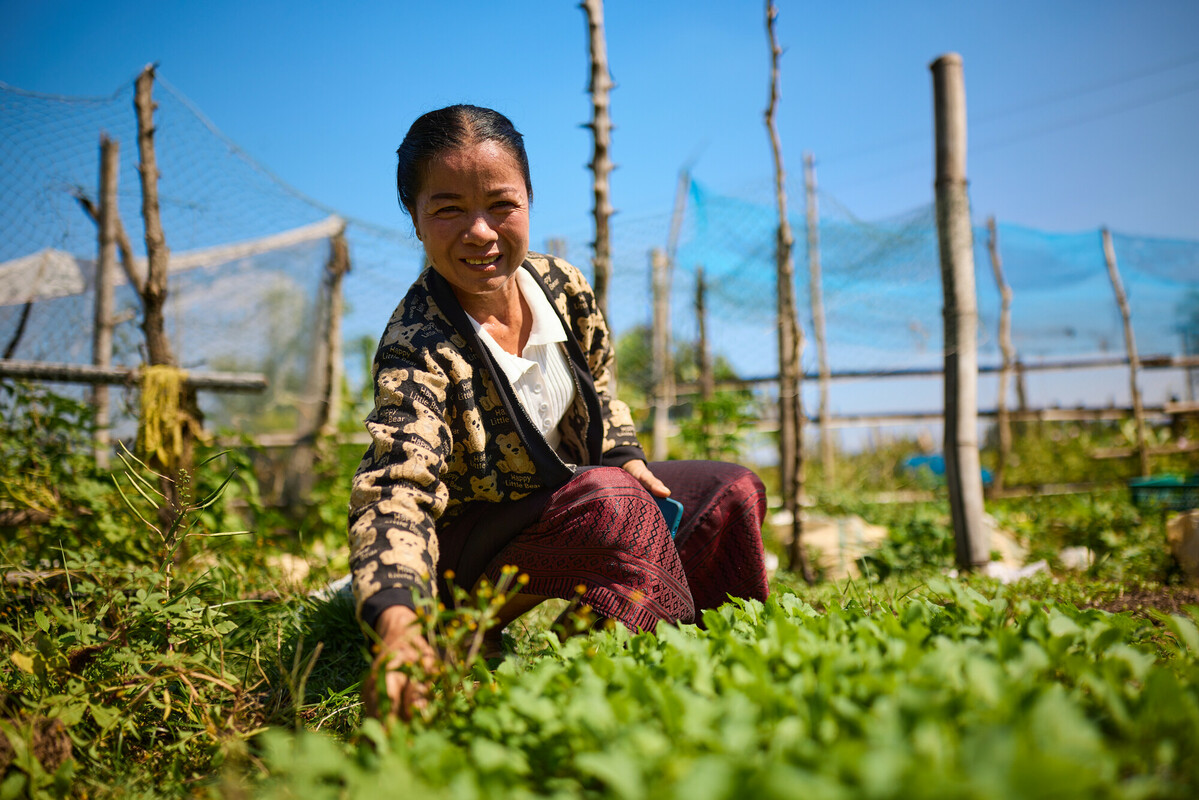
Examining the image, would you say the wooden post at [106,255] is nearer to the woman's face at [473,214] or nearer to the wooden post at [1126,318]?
the woman's face at [473,214]

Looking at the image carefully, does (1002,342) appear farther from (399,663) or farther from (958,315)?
(399,663)

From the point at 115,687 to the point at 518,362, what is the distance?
4.17 feet

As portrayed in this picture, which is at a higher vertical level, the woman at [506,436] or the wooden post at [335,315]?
the wooden post at [335,315]

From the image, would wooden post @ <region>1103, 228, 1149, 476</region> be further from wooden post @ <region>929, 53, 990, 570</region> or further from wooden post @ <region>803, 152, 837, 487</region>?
wooden post @ <region>929, 53, 990, 570</region>

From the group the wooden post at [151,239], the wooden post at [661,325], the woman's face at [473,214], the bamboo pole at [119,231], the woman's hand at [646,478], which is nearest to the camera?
the woman's face at [473,214]

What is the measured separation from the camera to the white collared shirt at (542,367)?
2256 mm

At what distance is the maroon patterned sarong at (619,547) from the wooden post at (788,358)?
2085 mm

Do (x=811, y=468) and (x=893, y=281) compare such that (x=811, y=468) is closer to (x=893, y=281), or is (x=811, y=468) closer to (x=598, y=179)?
(x=893, y=281)

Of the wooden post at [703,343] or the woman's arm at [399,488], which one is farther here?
the wooden post at [703,343]

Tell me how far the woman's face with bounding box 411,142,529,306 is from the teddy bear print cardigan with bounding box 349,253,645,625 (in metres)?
0.12

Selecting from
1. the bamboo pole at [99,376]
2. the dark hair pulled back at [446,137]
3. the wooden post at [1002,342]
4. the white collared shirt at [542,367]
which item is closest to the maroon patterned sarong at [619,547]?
the white collared shirt at [542,367]

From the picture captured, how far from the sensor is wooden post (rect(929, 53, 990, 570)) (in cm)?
398

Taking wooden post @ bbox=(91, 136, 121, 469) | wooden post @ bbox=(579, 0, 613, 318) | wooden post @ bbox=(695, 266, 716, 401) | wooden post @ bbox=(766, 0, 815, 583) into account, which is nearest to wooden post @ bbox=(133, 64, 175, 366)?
wooden post @ bbox=(91, 136, 121, 469)

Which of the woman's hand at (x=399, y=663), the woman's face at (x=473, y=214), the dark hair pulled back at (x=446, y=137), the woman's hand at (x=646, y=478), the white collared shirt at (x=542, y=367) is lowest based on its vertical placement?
the woman's hand at (x=399, y=663)
